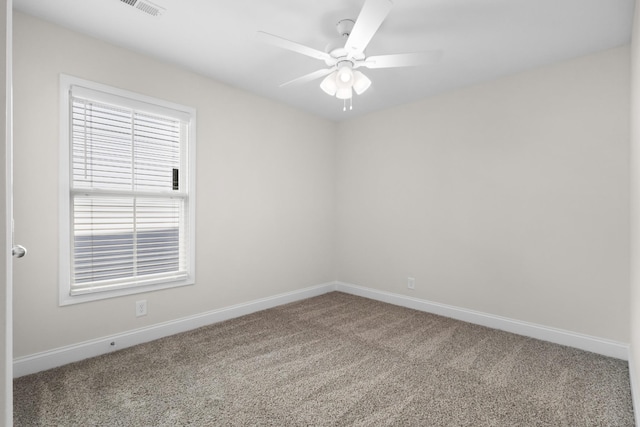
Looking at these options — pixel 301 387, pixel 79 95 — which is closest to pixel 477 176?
pixel 301 387

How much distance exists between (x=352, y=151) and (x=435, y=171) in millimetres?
1224

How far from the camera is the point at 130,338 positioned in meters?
2.69

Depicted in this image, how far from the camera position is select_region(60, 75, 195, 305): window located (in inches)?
95.2

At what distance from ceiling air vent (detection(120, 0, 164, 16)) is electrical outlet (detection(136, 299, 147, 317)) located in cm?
223

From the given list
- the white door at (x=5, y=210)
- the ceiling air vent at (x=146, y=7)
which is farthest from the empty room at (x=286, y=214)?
the white door at (x=5, y=210)

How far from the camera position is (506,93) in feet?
10.1

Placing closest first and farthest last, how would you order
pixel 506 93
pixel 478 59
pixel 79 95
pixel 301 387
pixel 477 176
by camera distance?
pixel 301 387 < pixel 79 95 < pixel 478 59 < pixel 506 93 < pixel 477 176

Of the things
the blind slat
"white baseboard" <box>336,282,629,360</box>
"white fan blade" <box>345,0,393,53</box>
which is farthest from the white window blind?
"white baseboard" <box>336,282,629,360</box>

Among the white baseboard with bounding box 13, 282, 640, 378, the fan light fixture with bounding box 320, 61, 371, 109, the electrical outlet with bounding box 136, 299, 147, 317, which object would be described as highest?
the fan light fixture with bounding box 320, 61, 371, 109

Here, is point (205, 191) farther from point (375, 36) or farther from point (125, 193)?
point (375, 36)

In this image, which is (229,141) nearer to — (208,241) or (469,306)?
(208,241)

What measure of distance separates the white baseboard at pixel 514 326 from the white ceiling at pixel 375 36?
7.68ft

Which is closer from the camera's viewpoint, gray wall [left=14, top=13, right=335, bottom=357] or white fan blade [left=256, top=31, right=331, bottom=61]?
white fan blade [left=256, top=31, right=331, bottom=61]

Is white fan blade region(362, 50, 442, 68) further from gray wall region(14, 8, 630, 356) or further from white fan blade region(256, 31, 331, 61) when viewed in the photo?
gray wall region(14, 8, 630, 356)
